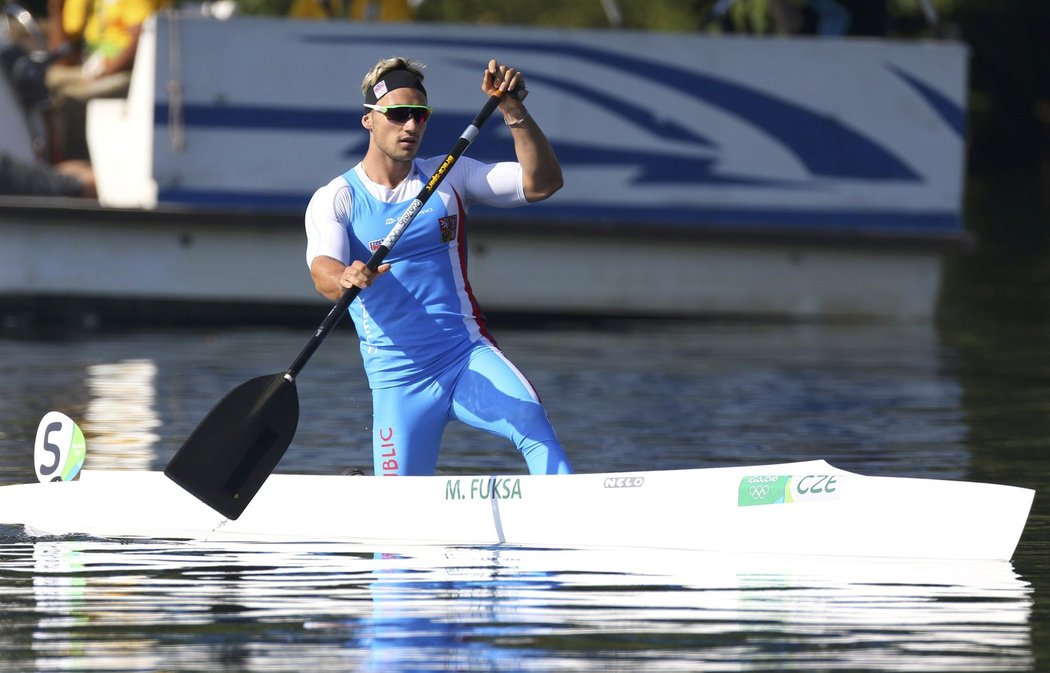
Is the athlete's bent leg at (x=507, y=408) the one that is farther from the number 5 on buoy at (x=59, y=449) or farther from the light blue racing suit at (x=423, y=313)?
the number 5 on buoy at (x=59, y=449)

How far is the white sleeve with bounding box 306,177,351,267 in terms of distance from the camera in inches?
312

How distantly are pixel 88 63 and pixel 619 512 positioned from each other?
32.3ft

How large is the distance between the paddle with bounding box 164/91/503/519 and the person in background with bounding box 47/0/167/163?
7905 mm

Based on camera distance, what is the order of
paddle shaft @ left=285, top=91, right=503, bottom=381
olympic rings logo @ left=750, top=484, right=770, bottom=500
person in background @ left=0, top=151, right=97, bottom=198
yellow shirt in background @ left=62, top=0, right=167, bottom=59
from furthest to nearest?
yellow shirt in background @ left=62, top=0, right=167, bottom=59, person in background @ left=0, top=151, right=97, bottom=198, paddle shaft @ left=285, top=91, right=503, bottom=381, olympic rings logo @ left=750, top=484, right=770, bottom=500

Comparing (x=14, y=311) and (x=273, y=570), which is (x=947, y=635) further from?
(x=14, y=311)

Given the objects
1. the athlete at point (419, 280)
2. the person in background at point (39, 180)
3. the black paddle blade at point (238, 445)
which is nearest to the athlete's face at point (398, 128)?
the athlete at point (419, 280)

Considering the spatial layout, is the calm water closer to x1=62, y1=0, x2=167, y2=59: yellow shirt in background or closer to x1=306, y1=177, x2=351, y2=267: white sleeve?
x1=306, y1=177, x2=351, y2=267: white sleeve

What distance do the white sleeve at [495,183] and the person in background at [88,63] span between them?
8.08 m

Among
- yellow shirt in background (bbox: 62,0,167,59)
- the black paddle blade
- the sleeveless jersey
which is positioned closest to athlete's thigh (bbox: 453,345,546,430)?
the sleeveless jersey

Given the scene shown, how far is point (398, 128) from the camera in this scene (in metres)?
7.99

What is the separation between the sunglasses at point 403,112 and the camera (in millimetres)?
7930

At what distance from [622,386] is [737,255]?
308 cm

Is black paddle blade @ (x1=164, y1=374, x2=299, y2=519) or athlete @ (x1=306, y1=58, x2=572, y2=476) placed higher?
athlete @ (x1=306, y1=58, x2=572, y2=476)

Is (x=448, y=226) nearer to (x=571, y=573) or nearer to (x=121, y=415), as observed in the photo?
(x=571, y=573)
